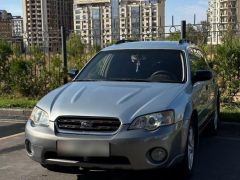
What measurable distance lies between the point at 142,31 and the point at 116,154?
7987mm

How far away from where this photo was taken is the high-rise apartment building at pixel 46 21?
12820 millimetres

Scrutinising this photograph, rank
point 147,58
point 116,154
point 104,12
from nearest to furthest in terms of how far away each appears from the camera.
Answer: point 116,154
point 147,58
point 104,12

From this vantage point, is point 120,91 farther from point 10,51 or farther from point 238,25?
point 10,51

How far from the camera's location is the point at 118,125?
468 centimetres

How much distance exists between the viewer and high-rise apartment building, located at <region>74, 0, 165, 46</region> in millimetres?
12102

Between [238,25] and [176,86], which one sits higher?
[238,25]

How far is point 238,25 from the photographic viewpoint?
1061cm

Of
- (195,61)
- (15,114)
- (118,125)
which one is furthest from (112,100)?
(15,114)

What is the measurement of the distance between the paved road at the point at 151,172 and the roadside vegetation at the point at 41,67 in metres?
2.66

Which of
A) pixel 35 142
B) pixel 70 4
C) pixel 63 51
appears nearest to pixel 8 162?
pixel 35 142

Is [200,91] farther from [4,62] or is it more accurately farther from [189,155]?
[4,62]

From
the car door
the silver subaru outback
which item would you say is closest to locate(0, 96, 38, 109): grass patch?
the car door

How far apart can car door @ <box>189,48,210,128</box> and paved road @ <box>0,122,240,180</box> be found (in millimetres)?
562

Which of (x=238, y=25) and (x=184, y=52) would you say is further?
(x=238, y=25)
